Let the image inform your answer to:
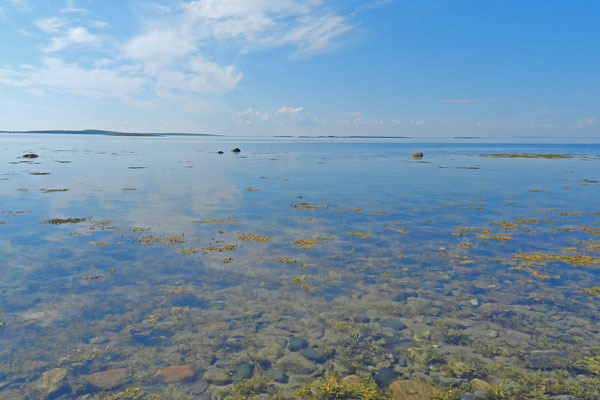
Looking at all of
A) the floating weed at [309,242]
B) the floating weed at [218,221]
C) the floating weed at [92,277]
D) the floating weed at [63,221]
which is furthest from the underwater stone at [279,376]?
the floating weed at [63,221]

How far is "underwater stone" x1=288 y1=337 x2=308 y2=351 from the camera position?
9203 mm

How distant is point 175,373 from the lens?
26.7 feet

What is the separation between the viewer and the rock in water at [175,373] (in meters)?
7.95

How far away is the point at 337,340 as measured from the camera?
31.2ft

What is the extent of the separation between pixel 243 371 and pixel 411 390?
3.75m

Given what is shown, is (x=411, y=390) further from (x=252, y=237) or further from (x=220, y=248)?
(x=252, y=237)

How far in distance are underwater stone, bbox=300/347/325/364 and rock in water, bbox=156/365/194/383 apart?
2.74 meters

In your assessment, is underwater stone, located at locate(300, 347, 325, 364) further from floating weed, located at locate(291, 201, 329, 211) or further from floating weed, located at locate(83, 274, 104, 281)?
floating weed, located at locate(291, 201, 329, 211)

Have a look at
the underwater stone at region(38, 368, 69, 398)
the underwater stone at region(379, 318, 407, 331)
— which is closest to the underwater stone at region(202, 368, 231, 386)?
the underwater stone at region(38, 368, 69, 398)

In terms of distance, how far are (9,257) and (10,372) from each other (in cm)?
975

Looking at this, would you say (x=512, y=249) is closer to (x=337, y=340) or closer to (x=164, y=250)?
(x=337, y=340)

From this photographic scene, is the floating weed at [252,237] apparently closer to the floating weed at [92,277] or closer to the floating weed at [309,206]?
the floating weed at [92,277]

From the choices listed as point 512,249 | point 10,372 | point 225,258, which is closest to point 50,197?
point 225,258

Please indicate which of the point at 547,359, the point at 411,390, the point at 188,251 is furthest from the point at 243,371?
the point at 188,251
